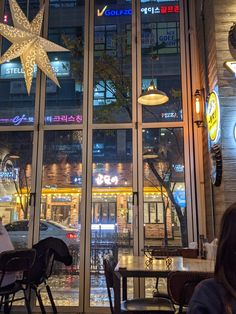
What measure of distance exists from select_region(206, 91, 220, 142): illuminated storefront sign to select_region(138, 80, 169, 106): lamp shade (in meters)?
0.55

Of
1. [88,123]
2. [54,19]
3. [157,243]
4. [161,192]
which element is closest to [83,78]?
[88,123]

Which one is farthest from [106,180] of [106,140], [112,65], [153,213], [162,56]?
[162,56]

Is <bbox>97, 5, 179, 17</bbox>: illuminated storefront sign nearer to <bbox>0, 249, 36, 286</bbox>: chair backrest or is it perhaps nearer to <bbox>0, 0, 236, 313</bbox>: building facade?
<bbox>0, 0, 236, 313</bbox>: building facade

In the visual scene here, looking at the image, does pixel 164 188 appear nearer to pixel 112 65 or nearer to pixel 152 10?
pixel 112 65

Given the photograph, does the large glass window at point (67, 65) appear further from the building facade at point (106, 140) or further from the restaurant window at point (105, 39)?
the restaurant window at point (105, 39)

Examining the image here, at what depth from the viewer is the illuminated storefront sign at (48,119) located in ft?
15.8

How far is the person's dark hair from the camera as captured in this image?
0.97 metres

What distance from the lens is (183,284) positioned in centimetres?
201

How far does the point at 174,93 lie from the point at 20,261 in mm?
2960

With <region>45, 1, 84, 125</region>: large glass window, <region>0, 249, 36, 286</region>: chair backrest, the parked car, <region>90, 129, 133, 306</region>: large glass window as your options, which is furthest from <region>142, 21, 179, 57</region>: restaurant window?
<region>0, 249, 36, 286</region>: chair backrest

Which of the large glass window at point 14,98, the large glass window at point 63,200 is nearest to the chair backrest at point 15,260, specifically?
the large glass window at point 63,200

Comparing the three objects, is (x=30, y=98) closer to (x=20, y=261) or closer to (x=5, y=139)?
(x=5, y=139)

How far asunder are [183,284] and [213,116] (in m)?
2.16

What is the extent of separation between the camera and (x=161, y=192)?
4.54m
